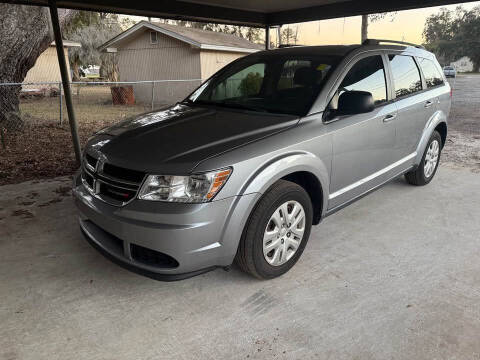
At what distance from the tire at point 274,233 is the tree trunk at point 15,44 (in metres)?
8.65

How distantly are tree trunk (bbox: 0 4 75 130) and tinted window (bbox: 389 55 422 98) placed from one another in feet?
28.9

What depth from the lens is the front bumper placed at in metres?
2.32

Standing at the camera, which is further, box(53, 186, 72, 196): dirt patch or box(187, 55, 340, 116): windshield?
box(53, 186, 72, 196): dirt patch

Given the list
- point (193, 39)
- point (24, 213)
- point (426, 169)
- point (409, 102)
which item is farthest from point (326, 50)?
point (193, 39)

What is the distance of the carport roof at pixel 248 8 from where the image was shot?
17.3ft

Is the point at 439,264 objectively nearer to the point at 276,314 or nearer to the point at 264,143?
the point at 276,314

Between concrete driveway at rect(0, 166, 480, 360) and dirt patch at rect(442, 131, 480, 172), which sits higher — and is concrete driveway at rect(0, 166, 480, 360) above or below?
below

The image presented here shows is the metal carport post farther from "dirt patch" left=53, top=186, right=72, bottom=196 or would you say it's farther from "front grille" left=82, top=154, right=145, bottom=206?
"front grille" left=82, top=154, right=145, bottom=206

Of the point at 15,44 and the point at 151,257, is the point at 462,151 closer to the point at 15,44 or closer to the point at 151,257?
the point at 151,257

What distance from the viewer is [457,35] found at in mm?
65500

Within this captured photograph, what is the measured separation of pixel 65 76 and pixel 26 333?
4.00m

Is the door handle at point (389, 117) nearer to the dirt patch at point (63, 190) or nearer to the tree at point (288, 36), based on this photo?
the dirt patch at point (63, 190)

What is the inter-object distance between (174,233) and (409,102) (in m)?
3.09

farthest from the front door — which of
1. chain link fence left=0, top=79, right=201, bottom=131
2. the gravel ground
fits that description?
chain link fence left=0, top=79, right=201, bottom=131
